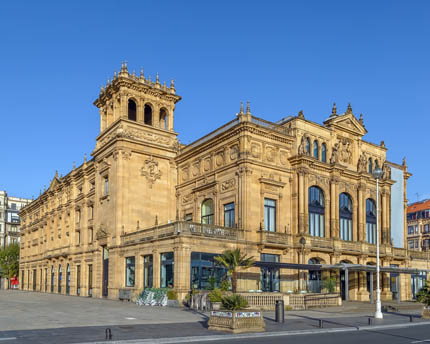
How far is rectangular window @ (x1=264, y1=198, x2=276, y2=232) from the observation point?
42.7m

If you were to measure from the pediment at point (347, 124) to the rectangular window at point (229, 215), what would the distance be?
45.2 ft

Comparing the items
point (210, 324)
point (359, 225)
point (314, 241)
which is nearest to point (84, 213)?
point (314, 241)

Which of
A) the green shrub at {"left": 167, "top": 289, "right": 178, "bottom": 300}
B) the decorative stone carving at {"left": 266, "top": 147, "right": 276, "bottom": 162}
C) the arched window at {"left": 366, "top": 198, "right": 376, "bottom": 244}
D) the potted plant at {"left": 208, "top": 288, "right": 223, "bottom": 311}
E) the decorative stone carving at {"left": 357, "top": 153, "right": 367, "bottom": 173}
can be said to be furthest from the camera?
the arched window at {"left": 366, "top": 198, "right": 376, "bottom": 244}

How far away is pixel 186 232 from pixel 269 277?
9573mm

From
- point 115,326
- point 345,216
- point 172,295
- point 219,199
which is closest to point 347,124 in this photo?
point 345,216

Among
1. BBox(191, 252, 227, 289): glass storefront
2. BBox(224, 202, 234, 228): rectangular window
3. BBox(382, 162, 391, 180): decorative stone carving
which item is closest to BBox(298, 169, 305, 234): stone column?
BBox(224, 202, 234, 228): rectangular window

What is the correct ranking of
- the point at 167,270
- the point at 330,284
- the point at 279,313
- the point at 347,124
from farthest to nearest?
the point at 347,124 < the point at 330,284 < the point at 167,270 < the point at 279,313

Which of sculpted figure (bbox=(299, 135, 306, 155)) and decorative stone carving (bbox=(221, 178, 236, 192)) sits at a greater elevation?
sculpted figure (bbox=(299, 135, 306, 155))

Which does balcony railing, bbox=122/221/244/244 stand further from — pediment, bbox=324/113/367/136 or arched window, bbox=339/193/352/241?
pediment, bbox=324/113/367/136

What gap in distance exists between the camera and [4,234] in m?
112

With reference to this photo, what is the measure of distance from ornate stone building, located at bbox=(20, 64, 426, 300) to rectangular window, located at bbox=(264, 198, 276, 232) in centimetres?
9

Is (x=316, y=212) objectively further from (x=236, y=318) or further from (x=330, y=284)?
(x=236, y=318)

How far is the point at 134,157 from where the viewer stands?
47.1 m

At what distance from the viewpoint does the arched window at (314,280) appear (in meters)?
43.4
